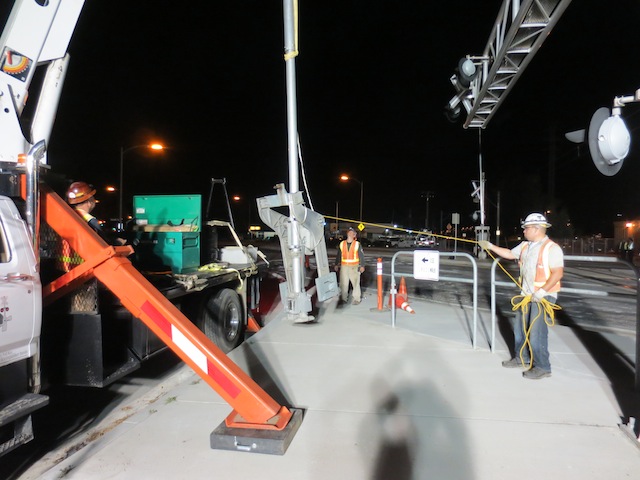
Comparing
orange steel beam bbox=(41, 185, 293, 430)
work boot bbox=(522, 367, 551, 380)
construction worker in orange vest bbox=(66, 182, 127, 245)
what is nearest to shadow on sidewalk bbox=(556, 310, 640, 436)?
work boot bbox=(522, 367, 551, 380)

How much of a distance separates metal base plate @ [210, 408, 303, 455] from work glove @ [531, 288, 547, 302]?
9.98ft

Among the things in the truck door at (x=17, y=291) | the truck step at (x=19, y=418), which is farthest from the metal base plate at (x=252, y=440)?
the truck door at (x=17, y=291)

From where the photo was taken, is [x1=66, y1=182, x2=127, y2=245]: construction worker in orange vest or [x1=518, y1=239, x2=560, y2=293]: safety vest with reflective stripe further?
[x1=518, y1=239, x2=560, y2=293]: safety vest with reflective stripe

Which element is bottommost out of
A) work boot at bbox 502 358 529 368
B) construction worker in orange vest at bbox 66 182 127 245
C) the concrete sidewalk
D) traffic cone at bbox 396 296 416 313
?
the concrete sidewalk

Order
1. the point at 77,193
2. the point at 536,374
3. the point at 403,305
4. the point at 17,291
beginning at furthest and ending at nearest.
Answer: the point at 403,305
the point at 536,374
the point at 77,193
the point at 17,291

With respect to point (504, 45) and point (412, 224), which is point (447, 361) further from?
point (412, 224)

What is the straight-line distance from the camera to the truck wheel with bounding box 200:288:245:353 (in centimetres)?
646

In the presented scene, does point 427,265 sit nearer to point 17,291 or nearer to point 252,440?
point 252,440

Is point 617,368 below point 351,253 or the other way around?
below

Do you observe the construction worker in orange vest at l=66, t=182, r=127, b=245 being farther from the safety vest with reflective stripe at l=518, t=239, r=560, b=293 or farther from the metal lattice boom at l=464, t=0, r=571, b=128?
the metal lattice boom at l=464, t=0, r=571, b=128

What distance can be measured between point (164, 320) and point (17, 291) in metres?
1.02

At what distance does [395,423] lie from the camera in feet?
12.4

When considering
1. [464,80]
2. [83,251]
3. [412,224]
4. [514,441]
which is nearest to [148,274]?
[83,251]

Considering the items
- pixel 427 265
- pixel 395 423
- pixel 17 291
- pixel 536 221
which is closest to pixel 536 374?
pixel 536 221
